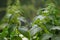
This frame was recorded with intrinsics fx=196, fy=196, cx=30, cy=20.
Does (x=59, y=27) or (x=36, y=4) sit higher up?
(x=36, y=4)

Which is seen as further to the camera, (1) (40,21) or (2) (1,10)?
(2) (1,10)

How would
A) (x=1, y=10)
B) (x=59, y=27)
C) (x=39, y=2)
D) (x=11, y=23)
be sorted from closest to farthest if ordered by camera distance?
(x=59, y=27)
(x=11, y=23)
(x=1, y=10)
(x=39, y=2)

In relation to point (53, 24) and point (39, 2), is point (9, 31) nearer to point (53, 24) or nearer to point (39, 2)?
point (53, 24)

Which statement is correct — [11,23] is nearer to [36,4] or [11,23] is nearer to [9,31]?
[9,31]

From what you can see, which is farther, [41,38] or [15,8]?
[15,8]

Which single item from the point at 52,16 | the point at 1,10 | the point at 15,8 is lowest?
the point at 52,16

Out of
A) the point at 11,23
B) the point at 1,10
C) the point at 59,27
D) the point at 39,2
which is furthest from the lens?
the point at 39,2

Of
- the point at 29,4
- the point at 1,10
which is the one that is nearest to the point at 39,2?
the point at 29,4

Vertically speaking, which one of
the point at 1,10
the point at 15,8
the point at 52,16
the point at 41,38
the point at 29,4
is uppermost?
the point at 29,4

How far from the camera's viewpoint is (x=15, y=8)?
1173mm

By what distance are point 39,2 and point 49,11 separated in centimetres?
211

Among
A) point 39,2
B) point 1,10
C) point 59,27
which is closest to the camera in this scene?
point 59,27

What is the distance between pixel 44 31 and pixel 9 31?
0.20 m

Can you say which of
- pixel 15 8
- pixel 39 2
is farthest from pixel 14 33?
pixel 39 2
